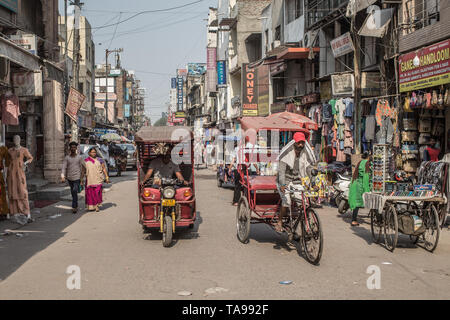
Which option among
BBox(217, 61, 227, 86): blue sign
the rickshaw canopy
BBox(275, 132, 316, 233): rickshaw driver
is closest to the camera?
BBox(275, 132, 316, 233): rickshaw driver

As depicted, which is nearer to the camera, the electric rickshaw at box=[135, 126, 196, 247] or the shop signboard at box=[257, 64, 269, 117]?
the electric rickshaw at box=[135, 126, 196, 247]

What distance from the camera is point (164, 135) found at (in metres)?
9.84

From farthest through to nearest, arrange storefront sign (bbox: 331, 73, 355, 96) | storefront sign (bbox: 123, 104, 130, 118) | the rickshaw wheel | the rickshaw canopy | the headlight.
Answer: storefront sign (bbox: 123, 104, 130, 118) → storefront sign (bbox: 331, 73, 355, 96) → the rickshaw canopy → the headlight → the rickshaw wheel

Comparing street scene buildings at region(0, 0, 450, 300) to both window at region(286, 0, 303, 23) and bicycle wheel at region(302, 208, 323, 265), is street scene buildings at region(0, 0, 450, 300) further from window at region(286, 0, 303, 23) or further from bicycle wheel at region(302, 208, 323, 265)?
window at region(286, 0, 303, 23)

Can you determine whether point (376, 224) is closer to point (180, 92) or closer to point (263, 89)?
point (263, 89)

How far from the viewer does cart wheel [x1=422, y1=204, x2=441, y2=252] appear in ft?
27.0

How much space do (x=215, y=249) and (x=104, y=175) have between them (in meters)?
6.78

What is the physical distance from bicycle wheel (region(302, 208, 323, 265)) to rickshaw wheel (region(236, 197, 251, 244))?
1494 mm

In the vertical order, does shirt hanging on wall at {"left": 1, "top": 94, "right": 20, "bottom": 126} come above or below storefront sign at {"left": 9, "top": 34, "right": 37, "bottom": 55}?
below

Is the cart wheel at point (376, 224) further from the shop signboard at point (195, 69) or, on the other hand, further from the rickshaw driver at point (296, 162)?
the shop signboard at point (195, 69)

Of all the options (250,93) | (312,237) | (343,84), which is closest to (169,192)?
(312,237)

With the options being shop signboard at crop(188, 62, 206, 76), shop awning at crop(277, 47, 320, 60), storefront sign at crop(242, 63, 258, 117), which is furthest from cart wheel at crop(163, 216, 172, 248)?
shop signboard at crop(188, 62, 206, 76)

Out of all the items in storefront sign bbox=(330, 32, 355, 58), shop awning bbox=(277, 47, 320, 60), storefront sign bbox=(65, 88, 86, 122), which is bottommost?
storefront sign bbox=(65, 88, 86, 122)

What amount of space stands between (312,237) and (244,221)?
2.05 m
